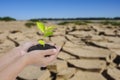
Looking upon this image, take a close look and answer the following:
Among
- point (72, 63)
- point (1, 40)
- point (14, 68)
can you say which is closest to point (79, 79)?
point (72, 63)

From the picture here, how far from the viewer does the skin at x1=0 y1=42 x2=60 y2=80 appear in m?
1.17

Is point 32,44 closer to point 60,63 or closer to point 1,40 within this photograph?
point 60,63

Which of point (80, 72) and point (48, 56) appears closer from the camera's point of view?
point (48, 56)

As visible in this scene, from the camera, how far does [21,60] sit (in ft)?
4.00

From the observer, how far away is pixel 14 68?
1182mm

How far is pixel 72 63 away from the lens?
121 inches

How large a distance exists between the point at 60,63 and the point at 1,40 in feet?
6.84

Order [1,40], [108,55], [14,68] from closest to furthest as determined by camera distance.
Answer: [14,68] < [108,55] < [1,40]

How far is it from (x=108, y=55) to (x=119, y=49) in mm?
488

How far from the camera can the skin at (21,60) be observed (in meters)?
1.17

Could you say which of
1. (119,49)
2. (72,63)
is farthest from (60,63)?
(119,49)

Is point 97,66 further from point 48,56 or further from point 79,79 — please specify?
point 48,56

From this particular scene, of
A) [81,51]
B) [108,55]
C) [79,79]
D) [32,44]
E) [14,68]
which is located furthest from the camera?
[81,51]

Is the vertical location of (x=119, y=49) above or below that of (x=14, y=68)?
below
